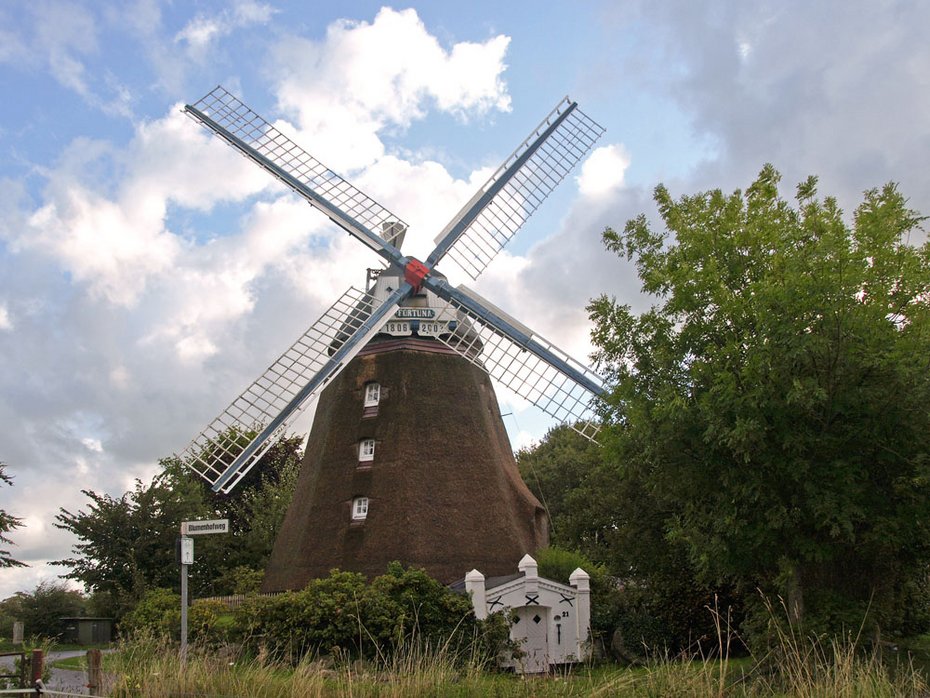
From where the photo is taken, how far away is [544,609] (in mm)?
21969

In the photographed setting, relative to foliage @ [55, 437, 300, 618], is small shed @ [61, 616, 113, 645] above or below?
below

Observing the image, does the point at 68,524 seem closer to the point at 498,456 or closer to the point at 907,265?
the point at 498,456

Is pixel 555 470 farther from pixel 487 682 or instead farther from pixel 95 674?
pixel 487 682

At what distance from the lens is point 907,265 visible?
1533cm

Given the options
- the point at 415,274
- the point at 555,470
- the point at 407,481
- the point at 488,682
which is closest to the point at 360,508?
the point at 407,481

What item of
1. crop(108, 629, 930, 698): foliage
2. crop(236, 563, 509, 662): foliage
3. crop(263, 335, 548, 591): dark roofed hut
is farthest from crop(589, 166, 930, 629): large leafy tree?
crop(263, 335, 548, 591): dark roofed hut

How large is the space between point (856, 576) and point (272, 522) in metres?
26.1

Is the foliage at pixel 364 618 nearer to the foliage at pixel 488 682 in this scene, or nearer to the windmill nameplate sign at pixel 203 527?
the windmill nameplate sign at pixel 203 527

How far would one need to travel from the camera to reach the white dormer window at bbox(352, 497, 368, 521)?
24.0 metres

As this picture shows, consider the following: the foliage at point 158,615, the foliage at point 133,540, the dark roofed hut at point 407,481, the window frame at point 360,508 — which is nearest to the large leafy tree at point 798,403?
the dark roofed hut at point 407,481

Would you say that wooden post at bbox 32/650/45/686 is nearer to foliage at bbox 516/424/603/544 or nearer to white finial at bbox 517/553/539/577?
white finial at bbox 517/553/539/577

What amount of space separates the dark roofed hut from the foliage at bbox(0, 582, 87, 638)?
1244cm

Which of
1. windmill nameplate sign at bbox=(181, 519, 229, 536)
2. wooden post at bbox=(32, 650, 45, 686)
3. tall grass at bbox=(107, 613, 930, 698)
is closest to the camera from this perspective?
tall grass at bbox=(107, 613, 930, 698)

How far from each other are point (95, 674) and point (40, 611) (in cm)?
2422
